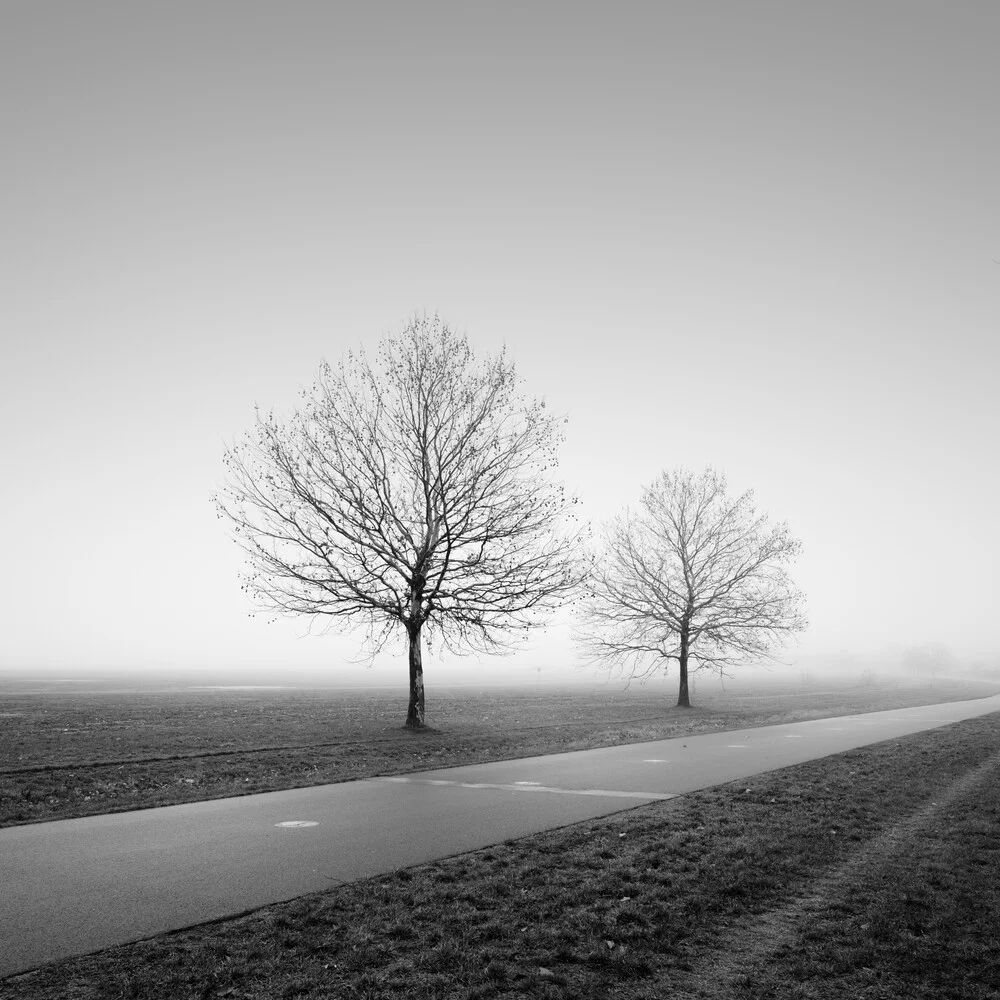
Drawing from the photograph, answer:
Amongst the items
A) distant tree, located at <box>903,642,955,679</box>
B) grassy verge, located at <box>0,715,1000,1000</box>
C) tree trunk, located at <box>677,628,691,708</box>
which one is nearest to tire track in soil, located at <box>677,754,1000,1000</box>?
grassy verge, located at <box>0,715,1000,1000</box>

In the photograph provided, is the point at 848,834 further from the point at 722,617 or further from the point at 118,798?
the point at 722,617

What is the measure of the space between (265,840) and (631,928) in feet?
15.1

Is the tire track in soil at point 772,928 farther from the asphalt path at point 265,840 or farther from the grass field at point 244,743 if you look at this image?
the grass field at point 244,743

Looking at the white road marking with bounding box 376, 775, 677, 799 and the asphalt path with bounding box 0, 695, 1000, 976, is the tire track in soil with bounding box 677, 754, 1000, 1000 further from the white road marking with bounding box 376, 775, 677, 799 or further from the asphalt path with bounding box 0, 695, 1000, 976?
the white road marking with bounding box 376, 775, 677, 799

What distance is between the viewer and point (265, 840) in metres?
8.87

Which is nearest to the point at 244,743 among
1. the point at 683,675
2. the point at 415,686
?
the point at 415,686

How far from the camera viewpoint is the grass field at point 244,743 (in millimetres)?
12289

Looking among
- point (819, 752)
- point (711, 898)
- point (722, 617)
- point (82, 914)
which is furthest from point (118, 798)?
point (722, 617)

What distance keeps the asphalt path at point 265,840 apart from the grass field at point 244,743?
120cm

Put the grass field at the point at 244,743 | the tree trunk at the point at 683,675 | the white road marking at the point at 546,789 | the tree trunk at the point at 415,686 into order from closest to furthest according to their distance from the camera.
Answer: the white road marking at the point at 546,789 < the grass field at the point at 244,743 < the tree trunk at the point at 415,686 < the tree trunk at the point at 683,675

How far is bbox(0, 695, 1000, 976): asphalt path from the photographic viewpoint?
6305 mm

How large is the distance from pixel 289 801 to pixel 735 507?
3163cm

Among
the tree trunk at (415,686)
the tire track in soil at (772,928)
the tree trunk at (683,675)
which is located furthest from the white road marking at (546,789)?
the tree trunk at (683,675)

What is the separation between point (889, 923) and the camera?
660 cm
